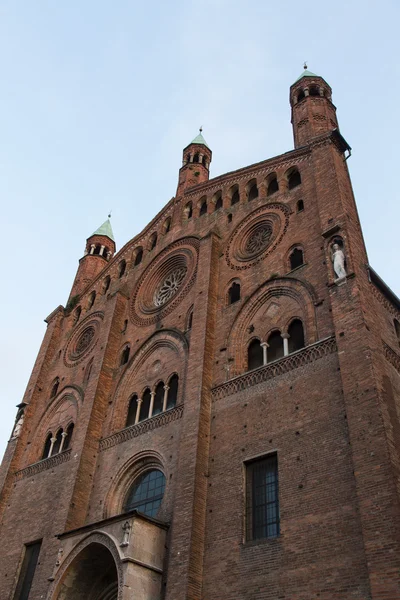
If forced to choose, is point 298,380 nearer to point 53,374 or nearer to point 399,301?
point 399,301

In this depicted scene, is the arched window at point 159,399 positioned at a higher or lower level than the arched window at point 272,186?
lower

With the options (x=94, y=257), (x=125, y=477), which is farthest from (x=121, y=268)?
(x=125, y=477)

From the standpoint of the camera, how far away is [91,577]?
608 inches

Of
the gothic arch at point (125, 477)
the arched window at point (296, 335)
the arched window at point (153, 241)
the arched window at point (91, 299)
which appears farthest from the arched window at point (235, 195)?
the gothic arch at point (125, 477)

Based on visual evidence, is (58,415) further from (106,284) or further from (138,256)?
(138,256)

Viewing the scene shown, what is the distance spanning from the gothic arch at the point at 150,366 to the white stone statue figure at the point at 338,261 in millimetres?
5681

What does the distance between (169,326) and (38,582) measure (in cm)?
874

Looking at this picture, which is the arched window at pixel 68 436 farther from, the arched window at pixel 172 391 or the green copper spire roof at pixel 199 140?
the green copper spire roof at pixel 199 140

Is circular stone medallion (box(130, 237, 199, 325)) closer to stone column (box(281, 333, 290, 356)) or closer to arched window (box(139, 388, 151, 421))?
arched window (box(139, 388, 151, 421))

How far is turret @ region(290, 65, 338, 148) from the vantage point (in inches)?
846

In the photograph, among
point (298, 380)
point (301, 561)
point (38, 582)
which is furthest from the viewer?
point (38, 582)

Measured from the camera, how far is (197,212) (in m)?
23.6

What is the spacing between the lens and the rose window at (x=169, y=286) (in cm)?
2183

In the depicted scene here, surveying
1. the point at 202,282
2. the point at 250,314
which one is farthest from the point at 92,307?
the point at 250,314
